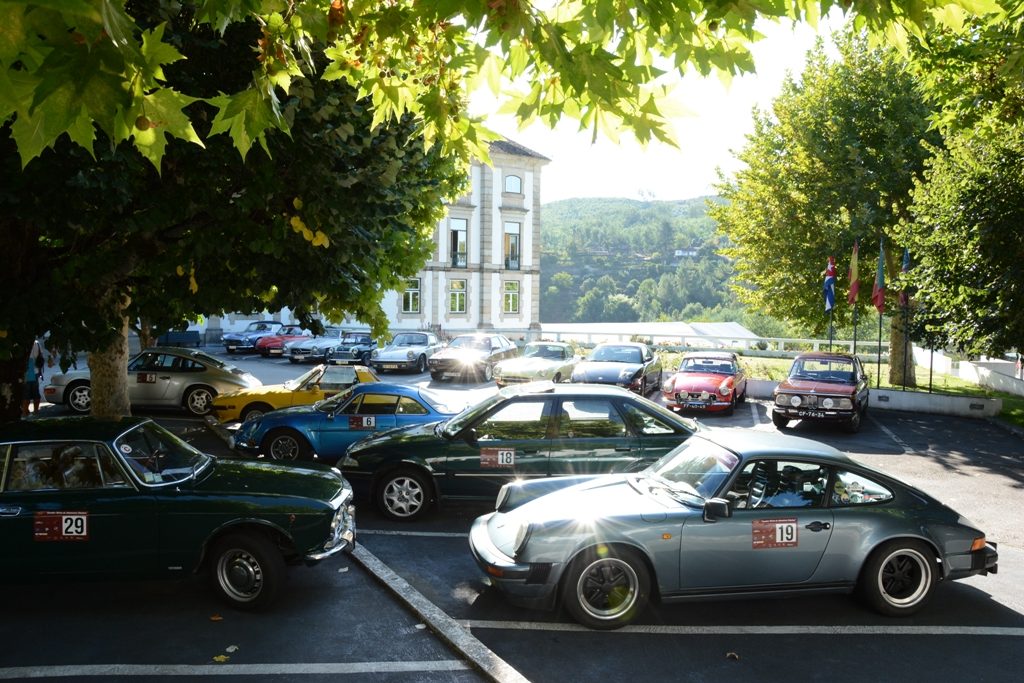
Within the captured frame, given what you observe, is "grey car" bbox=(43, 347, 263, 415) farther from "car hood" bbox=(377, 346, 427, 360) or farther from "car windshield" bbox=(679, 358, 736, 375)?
"car windshield" bbox=(679, 358, 736, 375)

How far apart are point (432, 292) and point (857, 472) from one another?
42869 mm

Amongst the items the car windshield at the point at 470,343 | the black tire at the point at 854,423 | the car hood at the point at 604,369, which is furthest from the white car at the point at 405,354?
the black tire at the point at 854,423

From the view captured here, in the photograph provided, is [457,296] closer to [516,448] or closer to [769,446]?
[516,448]

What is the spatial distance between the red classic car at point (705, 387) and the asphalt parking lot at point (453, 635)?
998 centimetres

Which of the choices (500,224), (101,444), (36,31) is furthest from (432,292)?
(36,31)

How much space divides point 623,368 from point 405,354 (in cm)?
1049

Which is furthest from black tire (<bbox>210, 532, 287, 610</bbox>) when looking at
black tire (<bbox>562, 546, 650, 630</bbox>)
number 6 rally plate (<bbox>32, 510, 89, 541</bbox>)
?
black tire (<bbox>562, 546, 650, 630</bbox>)

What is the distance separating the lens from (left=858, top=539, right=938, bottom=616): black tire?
20.3 feet

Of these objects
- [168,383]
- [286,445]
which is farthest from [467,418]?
[168,383]

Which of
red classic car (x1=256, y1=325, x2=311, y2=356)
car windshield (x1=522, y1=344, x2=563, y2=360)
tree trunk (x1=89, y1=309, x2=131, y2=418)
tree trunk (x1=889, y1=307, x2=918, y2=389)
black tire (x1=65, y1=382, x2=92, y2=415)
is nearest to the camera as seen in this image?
tree trunk (x1=89, y1=309, x2=131, y2=418)

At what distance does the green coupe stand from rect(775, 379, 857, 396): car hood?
1206cm

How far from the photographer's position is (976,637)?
5.87m

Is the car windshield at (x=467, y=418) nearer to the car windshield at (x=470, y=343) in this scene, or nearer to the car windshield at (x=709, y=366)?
the car windshield at (x=709, y=366)

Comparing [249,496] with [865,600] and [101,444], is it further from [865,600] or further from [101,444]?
[865,600]
